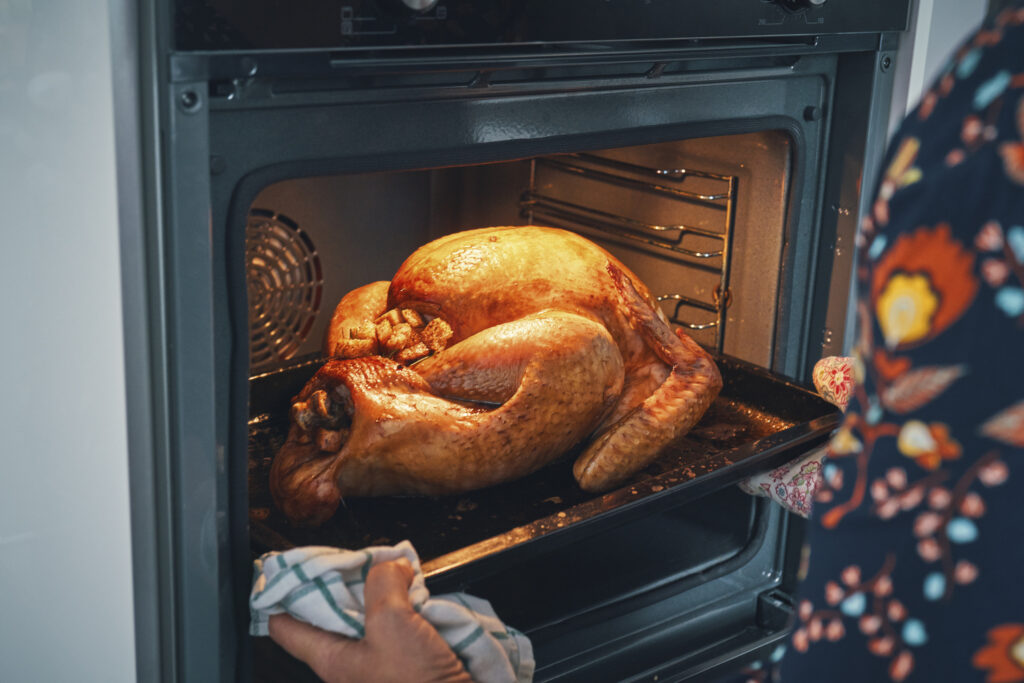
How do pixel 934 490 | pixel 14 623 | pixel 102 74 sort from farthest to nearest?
pixel 14 623
pixel 102 74
pixel 934 490

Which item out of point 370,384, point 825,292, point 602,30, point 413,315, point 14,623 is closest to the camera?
point 14,623

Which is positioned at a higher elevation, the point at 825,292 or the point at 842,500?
the point at 842,500

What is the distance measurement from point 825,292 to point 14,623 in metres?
1.10

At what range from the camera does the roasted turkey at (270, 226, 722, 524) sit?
1.16 meters

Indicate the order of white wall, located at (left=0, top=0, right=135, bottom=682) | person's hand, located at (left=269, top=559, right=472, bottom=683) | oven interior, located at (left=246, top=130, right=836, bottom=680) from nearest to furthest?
white wall, located at (left=0, top=0, right=135, bottom=682) < person's hand, located at (left=269, top=559, right=472, bottom=683) < oven interior, located at (left=246, top=130, right=836, bottom=680)

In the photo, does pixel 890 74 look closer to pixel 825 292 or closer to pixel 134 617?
pixel 825 292

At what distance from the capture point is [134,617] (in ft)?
3.03

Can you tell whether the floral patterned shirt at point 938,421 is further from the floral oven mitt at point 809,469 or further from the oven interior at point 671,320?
the floral oven mitt at point 809,469

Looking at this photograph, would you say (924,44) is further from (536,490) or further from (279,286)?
(279,286)

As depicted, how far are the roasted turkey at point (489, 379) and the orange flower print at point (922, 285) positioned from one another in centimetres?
71

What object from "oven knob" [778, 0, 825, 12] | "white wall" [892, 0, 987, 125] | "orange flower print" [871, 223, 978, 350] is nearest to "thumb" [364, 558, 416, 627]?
"orange flower print" [871, 223, 978, 350]

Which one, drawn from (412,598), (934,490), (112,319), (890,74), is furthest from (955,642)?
(890,74)

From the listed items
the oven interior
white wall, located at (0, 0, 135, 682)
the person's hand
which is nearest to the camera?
white wall, located at (0, 0, 135, 682)

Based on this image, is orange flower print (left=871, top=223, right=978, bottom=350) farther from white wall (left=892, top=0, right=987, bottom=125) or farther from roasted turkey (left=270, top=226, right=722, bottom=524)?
white wall (left=892, top=0, right=987, bottom=125)
